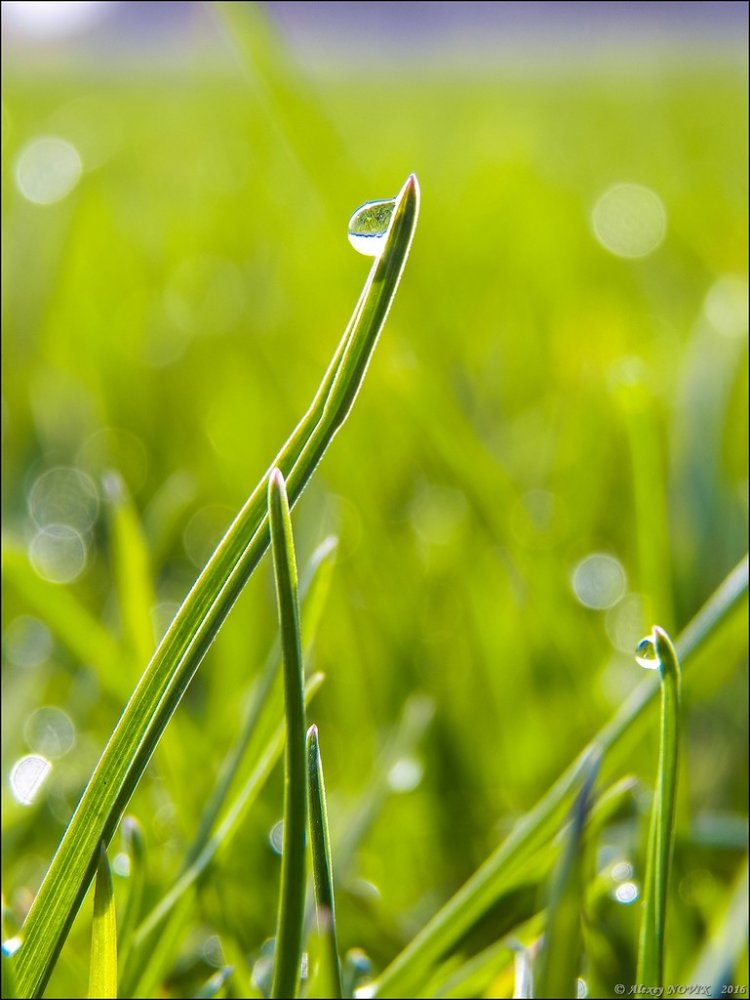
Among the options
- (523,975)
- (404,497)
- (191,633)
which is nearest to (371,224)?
(191,633)

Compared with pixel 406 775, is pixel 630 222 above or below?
above

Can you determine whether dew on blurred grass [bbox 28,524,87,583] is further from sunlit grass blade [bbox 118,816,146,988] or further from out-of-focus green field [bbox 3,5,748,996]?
sunlit grass blade [bbox 118,816,146,988]

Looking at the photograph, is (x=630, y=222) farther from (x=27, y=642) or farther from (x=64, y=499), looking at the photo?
(x=27, y=642)

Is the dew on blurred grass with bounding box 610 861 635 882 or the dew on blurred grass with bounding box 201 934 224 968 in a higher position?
the dew on blurred grass with bounding box 201 934 224 968

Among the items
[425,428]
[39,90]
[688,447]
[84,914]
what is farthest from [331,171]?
[39,90]

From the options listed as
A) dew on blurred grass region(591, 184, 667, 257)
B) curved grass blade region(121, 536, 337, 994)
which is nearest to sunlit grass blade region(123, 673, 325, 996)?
curved grass blade region(121, 536, 337, 994)
